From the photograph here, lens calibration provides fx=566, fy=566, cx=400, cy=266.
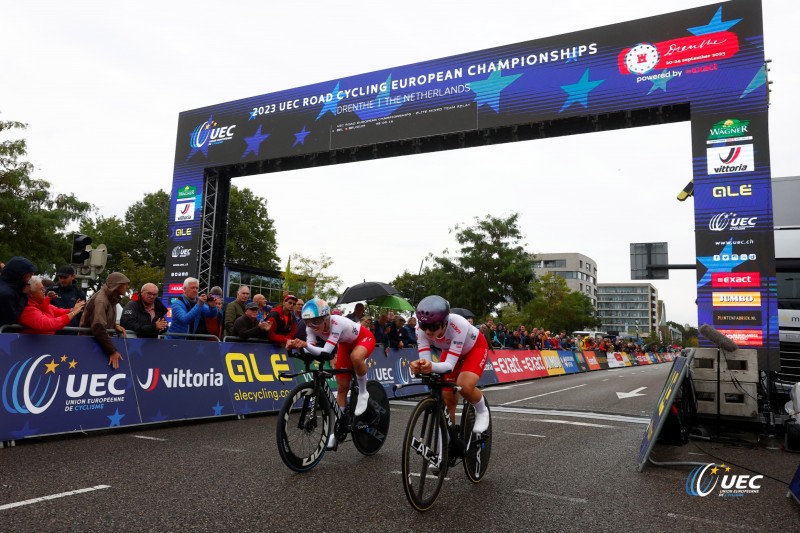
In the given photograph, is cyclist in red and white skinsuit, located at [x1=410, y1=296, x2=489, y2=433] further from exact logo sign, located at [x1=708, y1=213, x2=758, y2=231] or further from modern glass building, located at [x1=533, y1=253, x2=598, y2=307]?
modern glass building, located at [x1=533, y1=253, x2=598, y2=307]

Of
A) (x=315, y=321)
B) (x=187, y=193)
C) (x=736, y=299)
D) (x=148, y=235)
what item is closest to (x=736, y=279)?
(x=736, y=299)

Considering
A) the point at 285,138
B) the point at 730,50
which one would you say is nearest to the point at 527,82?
the point at 730,50

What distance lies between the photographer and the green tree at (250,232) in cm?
5725

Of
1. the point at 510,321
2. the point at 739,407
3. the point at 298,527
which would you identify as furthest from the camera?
the point at 510,321

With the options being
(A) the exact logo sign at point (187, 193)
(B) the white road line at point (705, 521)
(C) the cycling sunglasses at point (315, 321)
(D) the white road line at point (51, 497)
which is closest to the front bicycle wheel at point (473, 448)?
(B) the white road line at point (705, 521)

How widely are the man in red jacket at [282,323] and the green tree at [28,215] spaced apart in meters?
18.9

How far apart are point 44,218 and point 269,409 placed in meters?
20.0

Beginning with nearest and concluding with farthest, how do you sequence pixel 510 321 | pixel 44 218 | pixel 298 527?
pixel 298 527
pixel 44 218
pixel 510 321

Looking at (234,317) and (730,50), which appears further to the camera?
(730,50)

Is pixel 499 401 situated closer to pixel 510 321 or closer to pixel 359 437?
pixel 359 437

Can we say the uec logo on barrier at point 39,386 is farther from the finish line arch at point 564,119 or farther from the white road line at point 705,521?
the finish line arch at point 564,119

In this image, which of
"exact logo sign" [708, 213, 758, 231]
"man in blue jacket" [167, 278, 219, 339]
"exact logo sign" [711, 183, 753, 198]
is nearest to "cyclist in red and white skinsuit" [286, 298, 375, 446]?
"man in blue jacket" [167, 278, 219, 339]

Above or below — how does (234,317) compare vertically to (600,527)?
above

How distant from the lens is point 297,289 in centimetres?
4612
